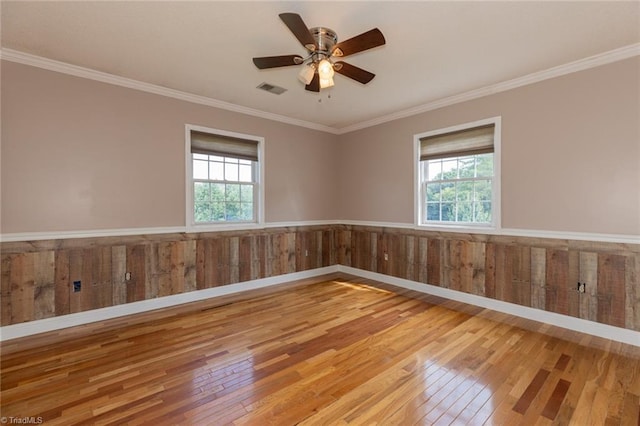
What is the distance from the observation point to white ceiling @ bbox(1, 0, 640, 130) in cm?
223

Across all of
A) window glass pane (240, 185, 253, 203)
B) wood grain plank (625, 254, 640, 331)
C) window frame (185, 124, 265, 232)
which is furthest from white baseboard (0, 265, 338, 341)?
wood grain plank (625, 254, 640, 331)

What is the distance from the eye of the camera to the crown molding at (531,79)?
9.20ft

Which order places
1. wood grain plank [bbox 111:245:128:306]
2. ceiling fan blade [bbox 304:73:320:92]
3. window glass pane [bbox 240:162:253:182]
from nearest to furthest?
ceiling fan blade [bbox 304:73:320:92]
wood grain plank [bbox 111:245:128:306]
window glass pane [bbox 240:162:253:182]

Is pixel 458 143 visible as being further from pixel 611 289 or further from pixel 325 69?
pixel 325 69

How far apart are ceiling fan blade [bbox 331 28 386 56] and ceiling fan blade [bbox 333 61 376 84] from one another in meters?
0.15

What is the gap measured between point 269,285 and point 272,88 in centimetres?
295

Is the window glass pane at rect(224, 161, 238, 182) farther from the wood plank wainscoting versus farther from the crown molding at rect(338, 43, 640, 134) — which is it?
the crown molding at rect(338, 43, 640, 134)

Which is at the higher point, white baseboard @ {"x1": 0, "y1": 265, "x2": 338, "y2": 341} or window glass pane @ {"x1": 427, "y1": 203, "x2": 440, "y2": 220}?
window glass pane @ {"x1": 427, "y1": 203, "x2": 440, "y2": 220}

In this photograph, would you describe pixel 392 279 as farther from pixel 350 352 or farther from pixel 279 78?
pixel 279 78

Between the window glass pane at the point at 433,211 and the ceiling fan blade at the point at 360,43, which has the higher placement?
the ceiling fan blade at the point at 360,43

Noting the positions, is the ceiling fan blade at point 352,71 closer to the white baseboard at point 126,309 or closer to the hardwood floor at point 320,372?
the hardwood floor at point 320,372

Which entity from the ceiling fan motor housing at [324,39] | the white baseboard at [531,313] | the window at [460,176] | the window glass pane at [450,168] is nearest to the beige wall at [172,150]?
the window at [460,176]

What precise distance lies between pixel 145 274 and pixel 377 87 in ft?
12.3

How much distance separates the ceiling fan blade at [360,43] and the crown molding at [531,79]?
2285 mm
